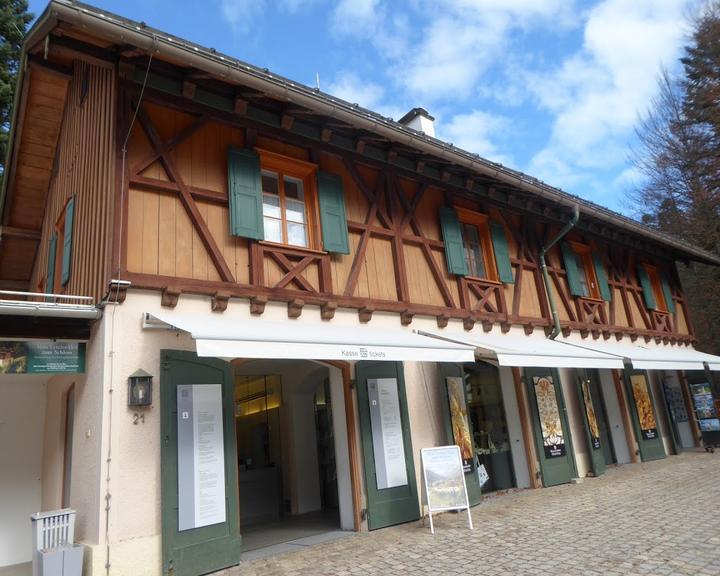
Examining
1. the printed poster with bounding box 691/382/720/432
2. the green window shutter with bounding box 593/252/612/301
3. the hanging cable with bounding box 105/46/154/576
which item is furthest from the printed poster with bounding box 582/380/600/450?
the hanging cable with bounding box 105/46/154/576

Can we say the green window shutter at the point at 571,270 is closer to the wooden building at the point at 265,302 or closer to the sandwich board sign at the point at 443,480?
the wooden building at the point at 265,302

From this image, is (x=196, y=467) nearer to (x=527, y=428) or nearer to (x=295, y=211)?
(x=295, y=211)

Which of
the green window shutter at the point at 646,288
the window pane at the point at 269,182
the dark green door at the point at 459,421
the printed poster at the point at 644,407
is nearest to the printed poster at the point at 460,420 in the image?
the dark green door at the point at 459,421

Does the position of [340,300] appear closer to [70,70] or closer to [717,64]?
[70,70]

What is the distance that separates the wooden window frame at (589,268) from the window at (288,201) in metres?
7.35

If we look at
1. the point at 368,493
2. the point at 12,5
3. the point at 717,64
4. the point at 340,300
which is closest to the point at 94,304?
the point at 340,300

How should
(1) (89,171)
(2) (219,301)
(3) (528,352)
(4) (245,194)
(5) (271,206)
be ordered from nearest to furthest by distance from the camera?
(2) (219,301) < (4) (245,194) < (1) (89,171) < (5) (271,206) < (3) (528,352)

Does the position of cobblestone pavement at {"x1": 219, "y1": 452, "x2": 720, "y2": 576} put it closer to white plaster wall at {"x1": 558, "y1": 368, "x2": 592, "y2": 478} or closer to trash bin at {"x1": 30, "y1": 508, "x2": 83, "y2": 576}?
trash bin at {"x1": 30, "y1": 508, "x2": 83, "y2": 576}

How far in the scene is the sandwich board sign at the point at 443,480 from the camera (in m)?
6.54

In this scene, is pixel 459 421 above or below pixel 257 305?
below

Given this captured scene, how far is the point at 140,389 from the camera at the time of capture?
17.3 feet

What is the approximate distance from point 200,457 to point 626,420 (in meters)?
10.5

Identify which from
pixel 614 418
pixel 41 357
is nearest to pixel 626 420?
pixel 614 418

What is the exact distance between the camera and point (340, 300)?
23.7 ft
